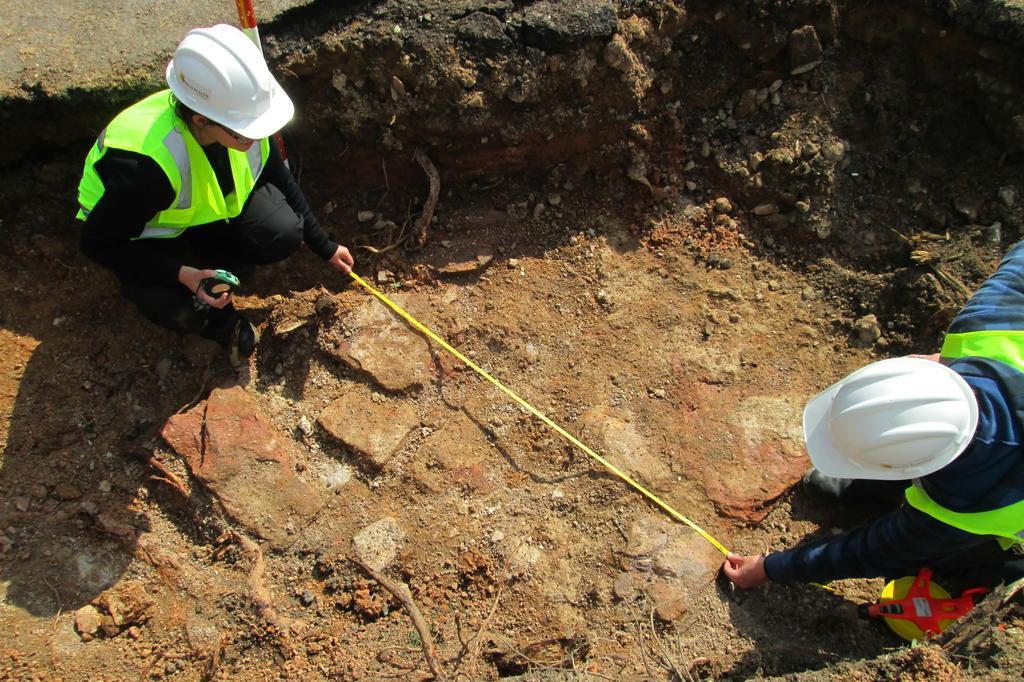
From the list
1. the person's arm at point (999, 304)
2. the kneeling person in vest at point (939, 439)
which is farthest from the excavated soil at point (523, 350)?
the person's arm at point (999, 304)

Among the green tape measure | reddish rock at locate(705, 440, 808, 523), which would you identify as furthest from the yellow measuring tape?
the green tape measure

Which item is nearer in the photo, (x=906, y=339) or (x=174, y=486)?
(x=174, y=486)

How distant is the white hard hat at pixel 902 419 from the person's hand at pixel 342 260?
1866 mm

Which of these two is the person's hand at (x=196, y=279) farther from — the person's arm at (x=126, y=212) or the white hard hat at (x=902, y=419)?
the white hard hat at (x=902, y=419)

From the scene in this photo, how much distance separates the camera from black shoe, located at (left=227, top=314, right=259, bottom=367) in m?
2.67

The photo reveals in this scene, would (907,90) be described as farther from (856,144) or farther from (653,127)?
(653,127)

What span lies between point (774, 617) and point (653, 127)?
2.10m

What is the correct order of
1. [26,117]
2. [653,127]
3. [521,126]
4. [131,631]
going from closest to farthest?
[131,631], [26,117], [521,126], [653,127]

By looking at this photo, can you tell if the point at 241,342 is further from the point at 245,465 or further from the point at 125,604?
the point at 125,604

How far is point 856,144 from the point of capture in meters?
3.13

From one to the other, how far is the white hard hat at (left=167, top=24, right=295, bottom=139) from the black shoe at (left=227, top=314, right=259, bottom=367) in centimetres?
88

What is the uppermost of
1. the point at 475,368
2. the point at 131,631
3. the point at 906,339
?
the point at 906,339

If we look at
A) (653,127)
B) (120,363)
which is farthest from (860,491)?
(120,363)

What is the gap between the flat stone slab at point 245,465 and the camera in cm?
247
